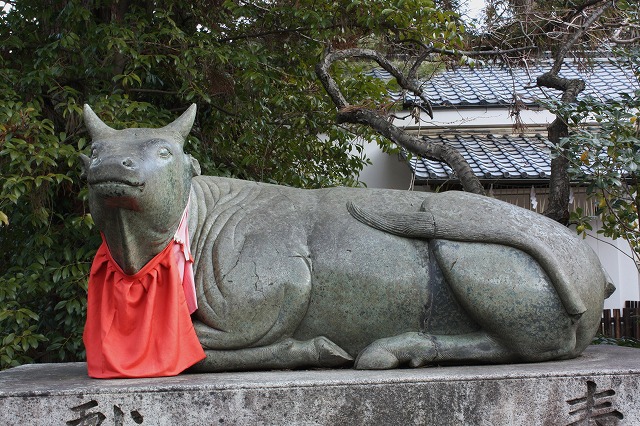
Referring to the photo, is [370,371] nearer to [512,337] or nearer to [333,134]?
[512,337]

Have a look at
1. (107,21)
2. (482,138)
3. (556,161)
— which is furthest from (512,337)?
(482,138)

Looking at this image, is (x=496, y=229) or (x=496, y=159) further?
(x=496, y=159)

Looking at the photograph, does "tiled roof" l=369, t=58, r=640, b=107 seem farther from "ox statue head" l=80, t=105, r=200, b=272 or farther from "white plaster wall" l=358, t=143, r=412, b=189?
"ox statue head" l=80, t=105, r=200, b=272

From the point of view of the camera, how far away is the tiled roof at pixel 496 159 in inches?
380

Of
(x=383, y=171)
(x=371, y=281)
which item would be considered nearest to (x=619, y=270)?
(x=383, y=171)

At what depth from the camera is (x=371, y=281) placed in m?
3.51

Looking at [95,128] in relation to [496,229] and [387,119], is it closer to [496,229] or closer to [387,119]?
[496,229]

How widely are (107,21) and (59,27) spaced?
389 millimetres

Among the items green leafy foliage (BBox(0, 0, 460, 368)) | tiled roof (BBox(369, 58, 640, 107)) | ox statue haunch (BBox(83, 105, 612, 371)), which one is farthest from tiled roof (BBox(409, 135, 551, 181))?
Answer: ox statue haunch (BBox(83, 105, 612, 371))

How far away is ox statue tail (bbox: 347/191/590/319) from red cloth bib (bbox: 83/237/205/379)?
0.94 metres

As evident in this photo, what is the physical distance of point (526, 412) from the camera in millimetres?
3100

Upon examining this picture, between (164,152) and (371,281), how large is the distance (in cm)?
109

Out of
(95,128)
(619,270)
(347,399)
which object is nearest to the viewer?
(347,399)

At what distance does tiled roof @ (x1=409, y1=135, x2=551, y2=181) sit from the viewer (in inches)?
380
